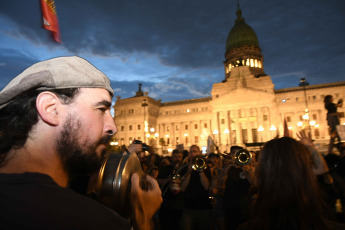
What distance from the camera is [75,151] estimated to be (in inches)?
43.7

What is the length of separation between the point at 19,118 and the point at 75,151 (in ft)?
1.14

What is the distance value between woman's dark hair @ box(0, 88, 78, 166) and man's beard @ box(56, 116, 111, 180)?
0.15 m

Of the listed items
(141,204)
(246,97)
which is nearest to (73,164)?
(141,204)

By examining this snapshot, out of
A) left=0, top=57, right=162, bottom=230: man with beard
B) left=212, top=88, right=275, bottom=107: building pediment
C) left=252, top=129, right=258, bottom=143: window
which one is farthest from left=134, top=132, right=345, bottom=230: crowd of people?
left=252, top=129, right=258, bottom=143: window

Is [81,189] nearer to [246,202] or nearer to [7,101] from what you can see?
[7,101]

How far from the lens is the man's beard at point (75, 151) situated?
1.10 metres

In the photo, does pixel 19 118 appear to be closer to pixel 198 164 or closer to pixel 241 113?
pixel 198 164

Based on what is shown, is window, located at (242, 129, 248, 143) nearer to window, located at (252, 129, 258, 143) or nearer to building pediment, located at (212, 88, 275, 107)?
window, located at (252, 129, 258, 143)

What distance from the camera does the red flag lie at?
2.52m

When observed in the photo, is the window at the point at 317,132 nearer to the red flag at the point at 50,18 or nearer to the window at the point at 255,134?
the window at the point at 255,134

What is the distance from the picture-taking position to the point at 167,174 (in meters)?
6.38

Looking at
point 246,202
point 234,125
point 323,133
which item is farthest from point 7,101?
point 323,133

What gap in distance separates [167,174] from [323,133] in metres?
53.7

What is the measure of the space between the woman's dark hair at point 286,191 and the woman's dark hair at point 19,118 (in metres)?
1.90
